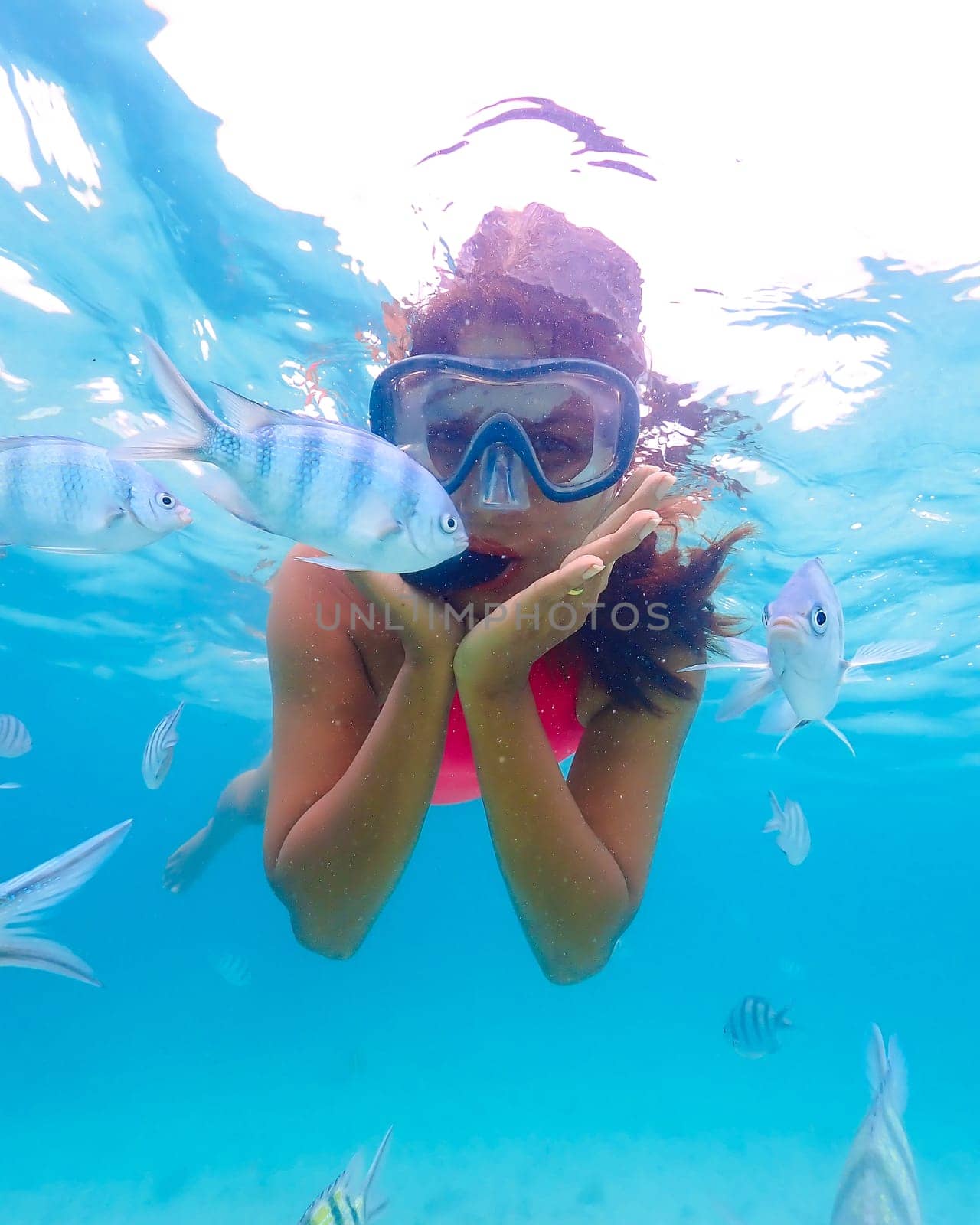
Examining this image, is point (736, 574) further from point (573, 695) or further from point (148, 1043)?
point (148, 1043)

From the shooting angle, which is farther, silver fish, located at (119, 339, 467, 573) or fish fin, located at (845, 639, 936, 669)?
fish fin, located at (845, 639, 936, 669)

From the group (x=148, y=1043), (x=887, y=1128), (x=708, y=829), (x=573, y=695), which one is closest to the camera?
(x=887, y=1128)

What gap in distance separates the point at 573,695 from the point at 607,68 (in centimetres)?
529

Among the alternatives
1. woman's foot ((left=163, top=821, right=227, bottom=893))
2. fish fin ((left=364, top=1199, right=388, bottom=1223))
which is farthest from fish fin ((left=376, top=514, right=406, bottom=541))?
woman's foot ((left=163, top=821, right=227, bottom=893))

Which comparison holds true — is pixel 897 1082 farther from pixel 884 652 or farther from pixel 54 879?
pixel 54 879

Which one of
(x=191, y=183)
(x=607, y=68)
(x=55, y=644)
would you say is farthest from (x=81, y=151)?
(x=55, y=644)

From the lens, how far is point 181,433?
6.48 feet

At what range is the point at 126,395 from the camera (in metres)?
11.4

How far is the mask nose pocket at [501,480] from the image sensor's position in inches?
134

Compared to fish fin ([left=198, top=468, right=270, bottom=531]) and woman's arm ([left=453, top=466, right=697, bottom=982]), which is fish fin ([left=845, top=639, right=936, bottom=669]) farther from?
fish fin ([left=198, top=468, right=270, bottom=531])

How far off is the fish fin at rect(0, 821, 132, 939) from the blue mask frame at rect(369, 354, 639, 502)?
6.61ft

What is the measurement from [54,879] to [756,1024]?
10794 millimetres

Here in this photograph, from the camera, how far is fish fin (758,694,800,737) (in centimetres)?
263

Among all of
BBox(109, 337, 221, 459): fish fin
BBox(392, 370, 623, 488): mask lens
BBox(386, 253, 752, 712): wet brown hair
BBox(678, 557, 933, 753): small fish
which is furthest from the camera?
BBox(386, 253, 752, 712): wet brown hair
